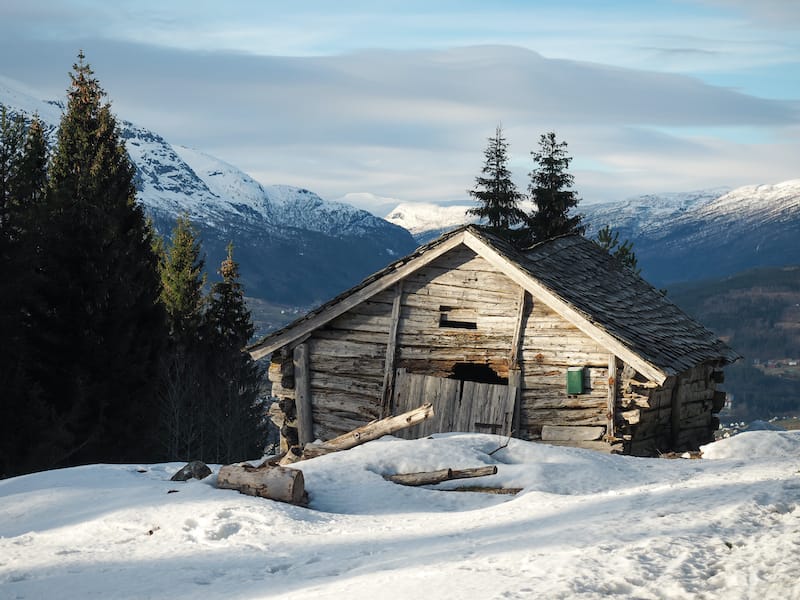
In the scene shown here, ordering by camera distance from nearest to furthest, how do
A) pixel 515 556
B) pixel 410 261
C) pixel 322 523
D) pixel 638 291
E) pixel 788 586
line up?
pixel 788 586
pixel 515 556
pixel 322 523
pixel 410 261
pixel 638 291

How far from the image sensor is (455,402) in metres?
17.1

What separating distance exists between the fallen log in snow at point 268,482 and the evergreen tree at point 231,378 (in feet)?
87.3

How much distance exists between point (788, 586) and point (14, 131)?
24888 mm

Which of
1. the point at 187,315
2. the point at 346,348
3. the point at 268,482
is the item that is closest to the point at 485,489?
the point at 268,482

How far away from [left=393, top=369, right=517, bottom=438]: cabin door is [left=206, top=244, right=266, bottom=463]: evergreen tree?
20.9 m

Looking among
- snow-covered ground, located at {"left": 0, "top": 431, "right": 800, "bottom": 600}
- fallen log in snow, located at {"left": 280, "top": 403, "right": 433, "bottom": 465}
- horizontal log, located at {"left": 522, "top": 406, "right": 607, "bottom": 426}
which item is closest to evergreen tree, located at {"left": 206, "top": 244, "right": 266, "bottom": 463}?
horizontal log, located at {"left": 522, "top": 406, "right": 607, "bottom": 426}

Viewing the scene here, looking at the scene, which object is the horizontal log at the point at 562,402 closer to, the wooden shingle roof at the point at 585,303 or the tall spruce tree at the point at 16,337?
the wooden shingle roof at the point at 585,303

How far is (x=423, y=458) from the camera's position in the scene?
11672 mm

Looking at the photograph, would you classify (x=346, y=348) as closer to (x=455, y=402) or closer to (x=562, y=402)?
(x=455, y=402)

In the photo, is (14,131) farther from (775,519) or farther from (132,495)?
(775,519)

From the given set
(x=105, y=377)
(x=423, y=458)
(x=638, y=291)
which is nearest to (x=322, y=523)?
(x=423, y=458)

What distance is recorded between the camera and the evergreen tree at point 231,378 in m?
38.2

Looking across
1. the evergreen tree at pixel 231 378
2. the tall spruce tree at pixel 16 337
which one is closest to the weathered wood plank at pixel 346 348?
the tall spruce tree at pixel 16 337

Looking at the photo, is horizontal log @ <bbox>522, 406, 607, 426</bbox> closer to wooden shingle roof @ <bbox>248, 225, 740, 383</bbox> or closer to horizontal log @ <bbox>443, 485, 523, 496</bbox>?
wooden shingle roof @ <bbox>248, 225, 740, 383</bbox>
